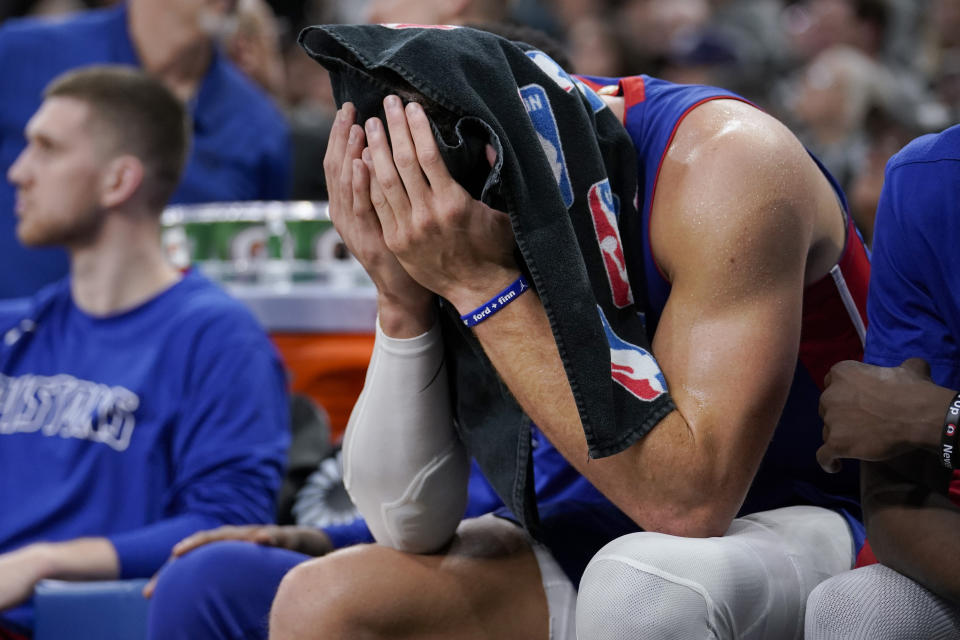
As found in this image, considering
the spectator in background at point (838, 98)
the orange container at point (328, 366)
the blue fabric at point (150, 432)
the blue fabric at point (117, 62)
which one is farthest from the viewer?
the spectator in background at point (838, 98)

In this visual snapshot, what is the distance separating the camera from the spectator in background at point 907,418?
1.24 m

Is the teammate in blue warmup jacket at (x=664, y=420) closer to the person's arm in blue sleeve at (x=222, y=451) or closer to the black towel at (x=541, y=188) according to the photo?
the black towel at (x=541, y=188)

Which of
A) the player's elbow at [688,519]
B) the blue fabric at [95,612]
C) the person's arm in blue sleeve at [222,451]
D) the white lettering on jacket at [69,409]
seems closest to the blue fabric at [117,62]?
the white lettering on jacket at [69,409]

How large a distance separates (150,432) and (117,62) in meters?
1.70

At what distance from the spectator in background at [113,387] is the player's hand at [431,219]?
37.2 inches

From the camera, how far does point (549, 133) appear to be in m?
1.39

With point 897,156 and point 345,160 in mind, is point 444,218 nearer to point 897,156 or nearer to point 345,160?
point 345,160

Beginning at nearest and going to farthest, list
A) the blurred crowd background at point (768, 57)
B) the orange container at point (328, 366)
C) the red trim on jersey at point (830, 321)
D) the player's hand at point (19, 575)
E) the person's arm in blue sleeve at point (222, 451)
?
the red trim on jersey at point (830, 321) → the player's hand at point (19, 575) → the person's arm in blue sleeve at point (222, 451) → the orange container at point (328, 366) → the blurred crowd background at point (768, 57)

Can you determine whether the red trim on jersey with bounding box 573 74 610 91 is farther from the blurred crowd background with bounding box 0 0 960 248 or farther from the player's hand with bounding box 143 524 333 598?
the blurred crowd background with bounding box 0 0 960 248

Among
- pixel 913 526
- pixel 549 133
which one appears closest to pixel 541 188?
pixel 549 133

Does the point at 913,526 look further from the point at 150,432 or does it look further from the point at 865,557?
the point at 150,432

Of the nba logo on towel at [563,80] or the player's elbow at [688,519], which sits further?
the nba logo on towel at [563,80]

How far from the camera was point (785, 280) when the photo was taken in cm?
134

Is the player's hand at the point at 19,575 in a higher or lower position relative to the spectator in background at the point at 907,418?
lower
